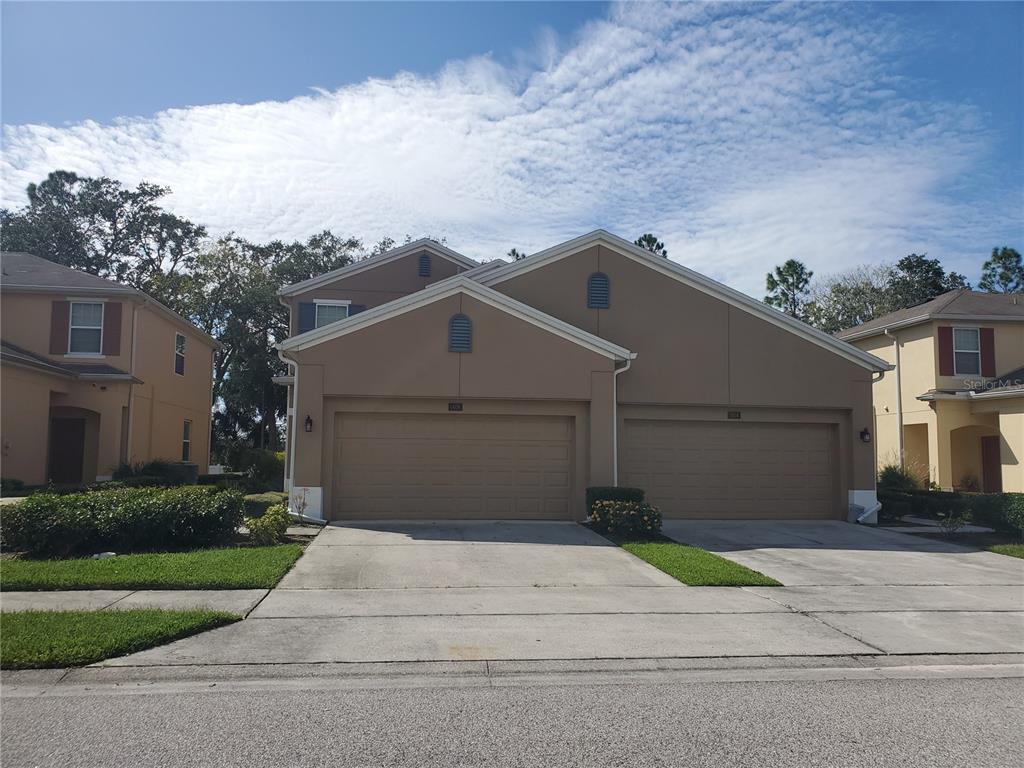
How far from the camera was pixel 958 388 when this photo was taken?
22.6 m

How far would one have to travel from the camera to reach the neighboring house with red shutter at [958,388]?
22.2 m

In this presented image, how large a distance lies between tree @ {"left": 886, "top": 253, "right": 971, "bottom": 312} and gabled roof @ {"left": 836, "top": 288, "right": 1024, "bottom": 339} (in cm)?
1449

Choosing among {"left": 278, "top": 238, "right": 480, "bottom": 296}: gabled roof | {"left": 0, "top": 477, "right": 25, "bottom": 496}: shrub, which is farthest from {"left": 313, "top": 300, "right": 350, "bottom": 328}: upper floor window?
{"left": 0, "top": 477, "right": 25, "bottom": 496}: shrub

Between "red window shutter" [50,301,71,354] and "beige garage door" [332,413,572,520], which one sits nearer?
"beige garage door" [332,413,572,520]

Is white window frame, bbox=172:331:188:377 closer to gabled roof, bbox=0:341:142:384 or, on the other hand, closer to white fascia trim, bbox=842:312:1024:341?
gabled roof, bbox=0:341:142:384

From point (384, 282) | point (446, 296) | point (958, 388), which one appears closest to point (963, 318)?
point (958, 388)

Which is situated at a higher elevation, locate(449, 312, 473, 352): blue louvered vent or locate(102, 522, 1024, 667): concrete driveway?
locate(449, 312, 473, 352): blue louvered vent

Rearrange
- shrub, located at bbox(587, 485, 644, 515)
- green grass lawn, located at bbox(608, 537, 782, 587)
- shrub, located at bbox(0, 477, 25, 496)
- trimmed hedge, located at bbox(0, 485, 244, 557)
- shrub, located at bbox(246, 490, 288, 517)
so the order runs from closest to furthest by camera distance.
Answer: green grass lawn, located at bbox(608, 537, 782, 587) → trimmed hedge, located at bbox(0, 485, 244, 557) → shrub, located at bbox(587, 485, 644, 515) → shrub, located at bbox(246, 490, 288, 517) → shrub, located at bbox(0, 477, 25, 496)

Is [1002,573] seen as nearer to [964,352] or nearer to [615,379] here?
[615,379]

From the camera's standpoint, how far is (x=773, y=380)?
55.7 ft

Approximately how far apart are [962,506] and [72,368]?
21.8 m

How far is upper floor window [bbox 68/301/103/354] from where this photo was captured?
69.5ft

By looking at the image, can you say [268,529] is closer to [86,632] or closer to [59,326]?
[86,632]

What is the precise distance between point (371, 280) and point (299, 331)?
8.19ft
